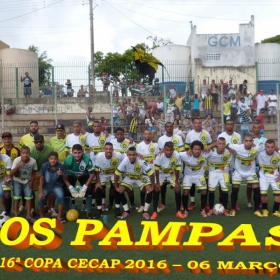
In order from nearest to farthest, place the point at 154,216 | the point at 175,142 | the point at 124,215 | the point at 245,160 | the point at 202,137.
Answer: the point at 154,216 → the point at 124,215 → the point at 245,160 → the point at 202,137 → the point at 175,142

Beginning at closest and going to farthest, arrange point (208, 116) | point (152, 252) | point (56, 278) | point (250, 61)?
point (56, 278), point (152, 252), point (208, 116), point (250, 61)

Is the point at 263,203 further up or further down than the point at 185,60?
further down

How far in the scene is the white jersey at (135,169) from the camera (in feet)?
28.9

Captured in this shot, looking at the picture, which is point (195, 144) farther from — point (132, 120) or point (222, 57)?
point (222, 57)

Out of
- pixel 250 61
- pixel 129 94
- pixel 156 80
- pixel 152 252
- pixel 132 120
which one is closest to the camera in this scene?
pixel 152 252

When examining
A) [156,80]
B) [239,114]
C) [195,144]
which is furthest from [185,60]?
[195,144]

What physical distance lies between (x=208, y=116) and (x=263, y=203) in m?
6.78

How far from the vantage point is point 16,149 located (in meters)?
8.87

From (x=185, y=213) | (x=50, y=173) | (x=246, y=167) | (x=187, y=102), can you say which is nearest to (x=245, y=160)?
(x=246, y=167)

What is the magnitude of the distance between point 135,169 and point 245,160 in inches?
93.2

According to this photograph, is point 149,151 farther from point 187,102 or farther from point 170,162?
point 187,102

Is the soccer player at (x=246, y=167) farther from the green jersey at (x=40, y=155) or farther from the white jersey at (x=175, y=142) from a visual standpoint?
the green jersey at (x=40, y=155)

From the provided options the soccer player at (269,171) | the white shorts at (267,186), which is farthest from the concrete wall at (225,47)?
the white shorts at (267,186)

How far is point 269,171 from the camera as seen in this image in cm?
894
